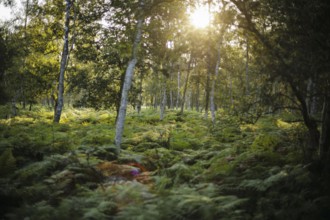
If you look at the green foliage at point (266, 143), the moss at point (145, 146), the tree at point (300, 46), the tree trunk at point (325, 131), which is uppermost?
the tree at point (300, 46)

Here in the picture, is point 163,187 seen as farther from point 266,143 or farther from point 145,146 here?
point 145,146

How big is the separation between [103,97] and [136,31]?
8516 mm

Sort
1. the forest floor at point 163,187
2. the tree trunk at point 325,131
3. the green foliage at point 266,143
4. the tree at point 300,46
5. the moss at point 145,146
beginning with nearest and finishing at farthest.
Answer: the forest floor at point 163,187 < the tree at point 300,46 < the tree trunk at point 325,131 < the green foliage at point 266,143 < the moss at point 145,146

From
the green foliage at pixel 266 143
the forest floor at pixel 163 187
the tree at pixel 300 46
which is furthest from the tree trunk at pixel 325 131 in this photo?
the green foliage at pixel 266 143

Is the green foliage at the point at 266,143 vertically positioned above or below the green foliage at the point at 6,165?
above

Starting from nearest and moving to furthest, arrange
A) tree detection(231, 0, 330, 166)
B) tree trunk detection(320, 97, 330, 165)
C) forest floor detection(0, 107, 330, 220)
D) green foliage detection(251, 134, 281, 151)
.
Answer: forest floor detection(0, 107, 330, 220)
tree detection(231, 0, 330, 166)
tree trunk detection(320, 97, 330, 165)
green foliage detection(251, 134, 281, 151)

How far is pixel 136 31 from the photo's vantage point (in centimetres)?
963

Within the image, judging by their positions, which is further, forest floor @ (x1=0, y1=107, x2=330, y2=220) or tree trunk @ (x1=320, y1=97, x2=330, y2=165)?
tree trunk @ (x1=320, y1=97, x2=330, y2=165)

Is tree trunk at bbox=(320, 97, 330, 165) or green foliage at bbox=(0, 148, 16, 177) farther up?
tree trunk at bbox=(320, 97, 330, 165)

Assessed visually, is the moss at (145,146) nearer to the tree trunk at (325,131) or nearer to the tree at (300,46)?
the tree at (300,46)

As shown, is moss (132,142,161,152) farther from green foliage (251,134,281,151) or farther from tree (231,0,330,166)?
tree (231,0,330,166)

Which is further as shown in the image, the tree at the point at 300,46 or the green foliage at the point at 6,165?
the green foliage at the point at 6,165

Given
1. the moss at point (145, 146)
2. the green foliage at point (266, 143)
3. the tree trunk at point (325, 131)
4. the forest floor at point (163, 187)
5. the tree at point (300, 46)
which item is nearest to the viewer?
the forest floor at point (163, 187)

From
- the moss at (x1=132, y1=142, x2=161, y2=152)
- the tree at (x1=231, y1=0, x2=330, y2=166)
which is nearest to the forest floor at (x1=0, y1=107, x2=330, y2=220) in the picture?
the tree at (x1=231, y1=0, x2=330, y2=166)
